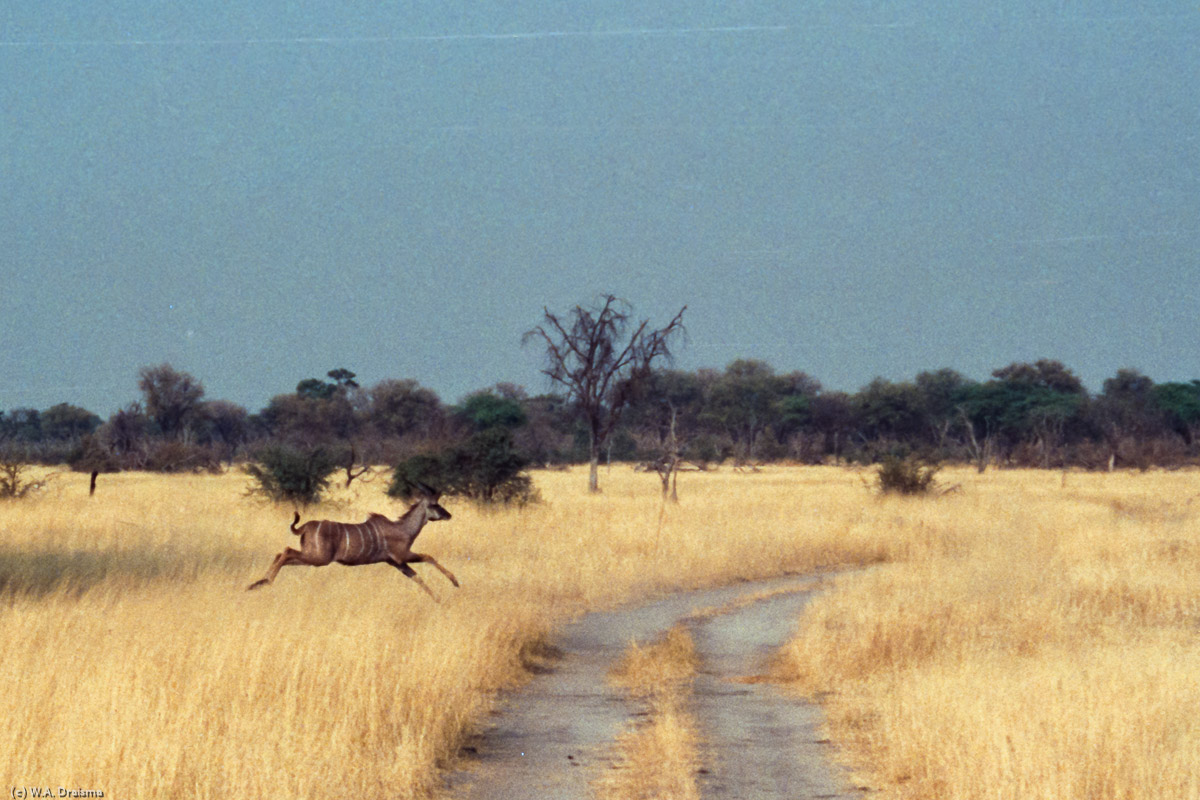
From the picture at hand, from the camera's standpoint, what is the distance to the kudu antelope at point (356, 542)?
12227mm

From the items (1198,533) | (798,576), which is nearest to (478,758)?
(798,576)

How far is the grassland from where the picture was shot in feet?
22.1

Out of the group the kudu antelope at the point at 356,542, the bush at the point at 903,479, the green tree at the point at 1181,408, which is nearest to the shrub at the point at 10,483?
the kudu antelope at the point at 356,542

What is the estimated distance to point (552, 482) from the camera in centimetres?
4531

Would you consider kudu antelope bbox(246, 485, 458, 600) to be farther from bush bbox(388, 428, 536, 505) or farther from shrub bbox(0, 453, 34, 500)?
shrub bbox(0, 453, 34, 500)

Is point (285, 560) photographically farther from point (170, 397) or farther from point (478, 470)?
point (170, 397)

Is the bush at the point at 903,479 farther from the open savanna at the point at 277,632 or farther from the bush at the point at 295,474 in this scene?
the bush at the point at 295,474

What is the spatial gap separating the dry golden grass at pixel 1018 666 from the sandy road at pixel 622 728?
0.38 meters

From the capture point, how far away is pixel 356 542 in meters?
12.3

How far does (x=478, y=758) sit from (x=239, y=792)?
6.98 ft

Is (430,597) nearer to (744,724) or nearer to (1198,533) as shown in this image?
(744,724)

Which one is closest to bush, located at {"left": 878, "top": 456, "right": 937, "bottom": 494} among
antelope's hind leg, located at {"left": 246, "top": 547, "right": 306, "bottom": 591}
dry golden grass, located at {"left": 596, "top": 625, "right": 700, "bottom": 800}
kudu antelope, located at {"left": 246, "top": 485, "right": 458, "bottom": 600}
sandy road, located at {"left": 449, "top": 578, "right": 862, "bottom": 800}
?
sandy road, located at {"left": 449, "top": 578, "right": 862, "bottom": 800}

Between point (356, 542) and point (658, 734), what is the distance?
506cm

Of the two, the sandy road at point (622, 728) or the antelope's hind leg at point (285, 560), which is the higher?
the antelope's hind leg at point (285, 560)
